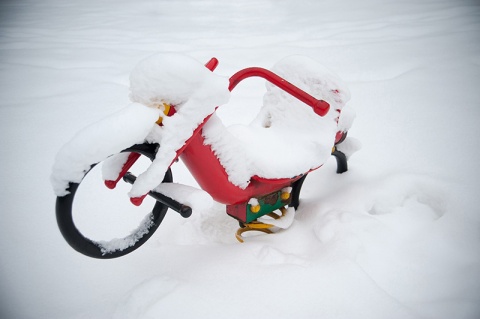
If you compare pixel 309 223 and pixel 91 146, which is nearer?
pixel 91 146

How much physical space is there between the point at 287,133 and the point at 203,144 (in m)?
0.39

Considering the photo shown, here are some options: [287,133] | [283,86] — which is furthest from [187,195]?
[287,133]

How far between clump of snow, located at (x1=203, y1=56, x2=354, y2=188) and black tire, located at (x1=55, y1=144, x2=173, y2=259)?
0.18m

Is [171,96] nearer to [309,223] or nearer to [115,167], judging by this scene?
[115,167]

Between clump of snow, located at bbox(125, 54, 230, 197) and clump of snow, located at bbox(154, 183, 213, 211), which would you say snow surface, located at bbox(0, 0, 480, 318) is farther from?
clump of snow, located at bbox(125, 54, 230, 197)

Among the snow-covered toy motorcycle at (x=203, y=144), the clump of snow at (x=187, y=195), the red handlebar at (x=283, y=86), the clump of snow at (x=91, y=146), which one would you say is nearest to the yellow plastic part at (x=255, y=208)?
the snow-covered toy motorcycle at (x=203, y=144)

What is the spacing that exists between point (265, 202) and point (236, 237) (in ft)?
0.50

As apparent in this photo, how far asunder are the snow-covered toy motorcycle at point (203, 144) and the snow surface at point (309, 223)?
156mm

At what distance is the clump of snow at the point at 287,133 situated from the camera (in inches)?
32.2

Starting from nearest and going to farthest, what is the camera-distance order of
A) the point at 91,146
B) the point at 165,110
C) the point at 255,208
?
the point at 91,146 < the point at 165,110 < the point at 255,208

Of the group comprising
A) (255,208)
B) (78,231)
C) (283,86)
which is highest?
(283,86)

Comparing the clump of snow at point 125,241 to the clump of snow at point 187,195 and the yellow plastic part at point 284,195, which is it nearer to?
the clump of snow at point 187,195

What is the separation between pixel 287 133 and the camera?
3.36ft

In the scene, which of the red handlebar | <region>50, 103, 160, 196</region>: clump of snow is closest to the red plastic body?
the red handlebar
